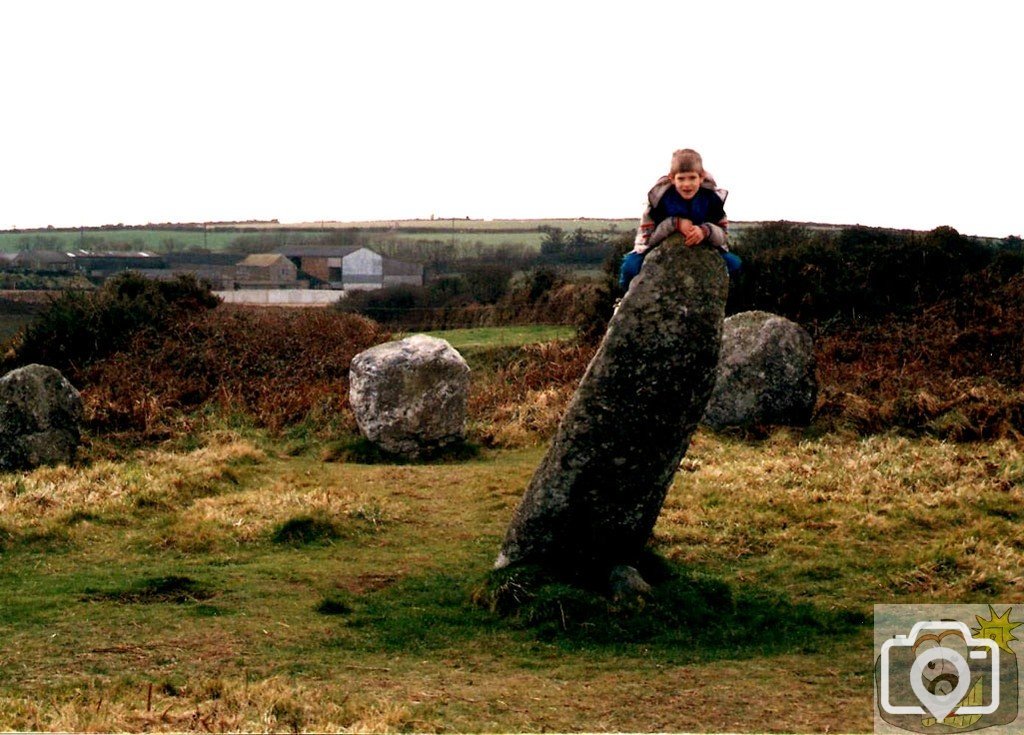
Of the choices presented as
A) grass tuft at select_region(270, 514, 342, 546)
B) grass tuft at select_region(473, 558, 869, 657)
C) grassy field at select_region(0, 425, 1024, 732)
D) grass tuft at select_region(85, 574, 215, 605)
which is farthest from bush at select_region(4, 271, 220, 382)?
grass tuft at select_region(473, 558, 869, 657)

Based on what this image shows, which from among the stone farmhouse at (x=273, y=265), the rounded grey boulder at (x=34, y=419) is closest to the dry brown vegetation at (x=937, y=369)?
the rounded grey boulder at (x=34, y=419)

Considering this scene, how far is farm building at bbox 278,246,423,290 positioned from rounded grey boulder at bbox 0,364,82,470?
1076 inches

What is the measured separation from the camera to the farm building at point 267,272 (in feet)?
139

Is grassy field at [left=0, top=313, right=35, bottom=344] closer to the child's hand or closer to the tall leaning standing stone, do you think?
the tall leaning standing stone

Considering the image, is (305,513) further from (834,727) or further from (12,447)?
(834,727)

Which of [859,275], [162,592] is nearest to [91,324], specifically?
[162,592]

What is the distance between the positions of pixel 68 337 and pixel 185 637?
19016 millimetres

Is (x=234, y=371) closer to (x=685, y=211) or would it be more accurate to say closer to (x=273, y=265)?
(x=685, y=211)

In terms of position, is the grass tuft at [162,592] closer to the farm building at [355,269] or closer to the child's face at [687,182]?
the child's face at [687,182]

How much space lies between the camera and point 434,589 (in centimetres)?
1160

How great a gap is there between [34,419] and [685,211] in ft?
40.0

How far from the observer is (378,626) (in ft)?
34.1

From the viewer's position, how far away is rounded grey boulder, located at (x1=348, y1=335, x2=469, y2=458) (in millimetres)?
19750

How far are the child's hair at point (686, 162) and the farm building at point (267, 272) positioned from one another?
32.1 meters
